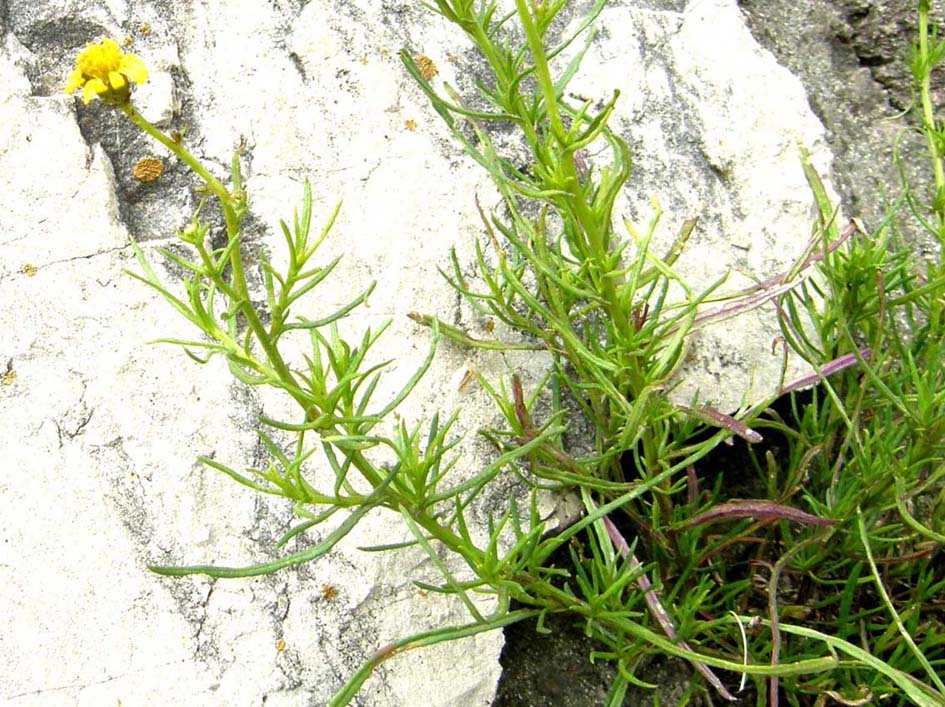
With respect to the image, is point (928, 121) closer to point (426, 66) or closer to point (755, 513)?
point (755, 513)

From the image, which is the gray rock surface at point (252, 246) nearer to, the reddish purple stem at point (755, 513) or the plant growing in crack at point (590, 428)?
the plant growing in crack at point (590, 428)

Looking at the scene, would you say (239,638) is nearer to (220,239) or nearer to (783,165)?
(220,239)

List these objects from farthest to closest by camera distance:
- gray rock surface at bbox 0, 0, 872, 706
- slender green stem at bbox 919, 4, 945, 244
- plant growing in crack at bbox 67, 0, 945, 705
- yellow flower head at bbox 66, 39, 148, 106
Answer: slender green stem at bbox 919, 4, 945, 244, gray rock surface at bbox 0, 0, 872, 706, plant growing in crack at bbox 67, 0, 945, 705, yellow flower head at bbox 66, 39, 148, 106

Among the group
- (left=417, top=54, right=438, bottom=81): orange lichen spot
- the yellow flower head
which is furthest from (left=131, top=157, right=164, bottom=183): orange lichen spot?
the yellow flower head

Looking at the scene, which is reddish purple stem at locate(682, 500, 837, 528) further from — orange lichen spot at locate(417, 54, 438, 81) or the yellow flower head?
the yellow flower head

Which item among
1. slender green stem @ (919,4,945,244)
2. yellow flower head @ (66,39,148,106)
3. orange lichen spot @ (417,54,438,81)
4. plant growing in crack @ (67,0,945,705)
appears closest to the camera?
yellow flower head @ (66,39,148,106)

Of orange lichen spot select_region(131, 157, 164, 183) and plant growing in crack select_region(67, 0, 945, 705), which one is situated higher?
orange lichen spot select_region(131, 157, 164, 183)
